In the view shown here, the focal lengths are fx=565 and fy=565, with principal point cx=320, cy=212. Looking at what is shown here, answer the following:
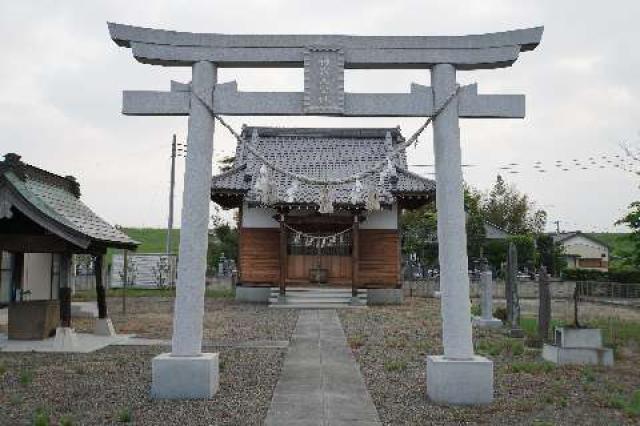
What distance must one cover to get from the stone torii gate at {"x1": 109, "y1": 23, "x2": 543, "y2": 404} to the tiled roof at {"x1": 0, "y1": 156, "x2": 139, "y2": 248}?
14.1 ft

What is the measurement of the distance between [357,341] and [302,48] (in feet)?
22.6

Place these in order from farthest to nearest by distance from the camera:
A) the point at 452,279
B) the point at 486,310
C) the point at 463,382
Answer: the point at 486,310, the point at 452,279, the point at 463,382

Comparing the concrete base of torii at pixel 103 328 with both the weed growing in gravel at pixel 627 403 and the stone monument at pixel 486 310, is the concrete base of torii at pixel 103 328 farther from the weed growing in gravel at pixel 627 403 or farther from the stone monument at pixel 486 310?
the weed growing in gravel at pixel 627 403

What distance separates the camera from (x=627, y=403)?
695 cm

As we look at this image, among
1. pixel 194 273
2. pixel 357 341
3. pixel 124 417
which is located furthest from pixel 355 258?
pixel 124 417

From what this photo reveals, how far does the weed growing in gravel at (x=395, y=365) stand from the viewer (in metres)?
9.06

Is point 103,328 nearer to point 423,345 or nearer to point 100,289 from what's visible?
point 100,289

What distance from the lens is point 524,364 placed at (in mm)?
9516

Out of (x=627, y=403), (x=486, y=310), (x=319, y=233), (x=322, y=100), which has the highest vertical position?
(x=322, y=100)

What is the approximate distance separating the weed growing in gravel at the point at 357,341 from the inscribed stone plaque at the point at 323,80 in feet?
19.2

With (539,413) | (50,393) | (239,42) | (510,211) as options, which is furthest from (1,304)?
(510,211)

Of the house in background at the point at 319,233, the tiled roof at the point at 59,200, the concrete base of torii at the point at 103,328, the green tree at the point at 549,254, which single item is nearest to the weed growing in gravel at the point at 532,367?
the tiled roof at the point at 59,200

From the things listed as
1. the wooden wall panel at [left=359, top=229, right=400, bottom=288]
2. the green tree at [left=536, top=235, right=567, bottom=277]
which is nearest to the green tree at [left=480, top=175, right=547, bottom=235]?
the green tree at [left=536, top=235, right=567, bottom=277]

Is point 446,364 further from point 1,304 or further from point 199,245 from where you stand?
point 1,304
